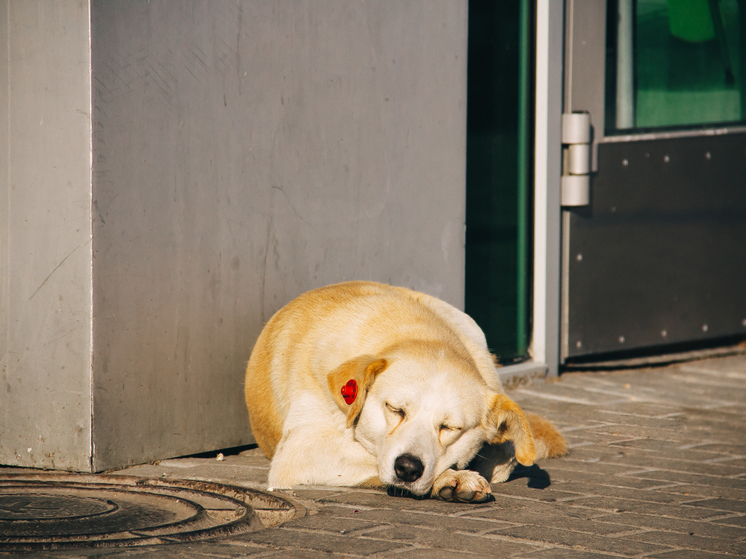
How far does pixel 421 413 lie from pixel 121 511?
121 cm

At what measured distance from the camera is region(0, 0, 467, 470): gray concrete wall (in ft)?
13.4

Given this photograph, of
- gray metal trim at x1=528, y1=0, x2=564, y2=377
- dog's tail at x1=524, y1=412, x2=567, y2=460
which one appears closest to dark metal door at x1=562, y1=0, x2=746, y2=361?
gray metal trim at x1=528, y1=0, x2=564, y2=377

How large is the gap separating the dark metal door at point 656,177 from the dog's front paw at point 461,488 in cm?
333

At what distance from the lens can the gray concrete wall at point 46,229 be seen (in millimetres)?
4043

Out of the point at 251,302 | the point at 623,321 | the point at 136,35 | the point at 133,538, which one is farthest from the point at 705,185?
the point at 133,538

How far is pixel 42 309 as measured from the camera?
4.16m

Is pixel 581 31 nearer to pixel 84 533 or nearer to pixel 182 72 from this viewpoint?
pixel 182 72

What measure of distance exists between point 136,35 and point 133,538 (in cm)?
223

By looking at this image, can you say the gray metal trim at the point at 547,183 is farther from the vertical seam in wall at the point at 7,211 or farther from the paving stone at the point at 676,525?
the vertical seam in wall at the point at 7,211

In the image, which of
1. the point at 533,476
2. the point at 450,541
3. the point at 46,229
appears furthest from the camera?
the point at 533,476

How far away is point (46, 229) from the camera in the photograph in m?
4.12

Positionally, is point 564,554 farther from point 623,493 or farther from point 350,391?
point 350,391

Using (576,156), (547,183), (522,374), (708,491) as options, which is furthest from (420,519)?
(576,156)

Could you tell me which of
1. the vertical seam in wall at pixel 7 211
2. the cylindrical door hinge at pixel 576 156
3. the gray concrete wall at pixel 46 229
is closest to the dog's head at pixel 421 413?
the gray concrete wall at pixel 46 229
